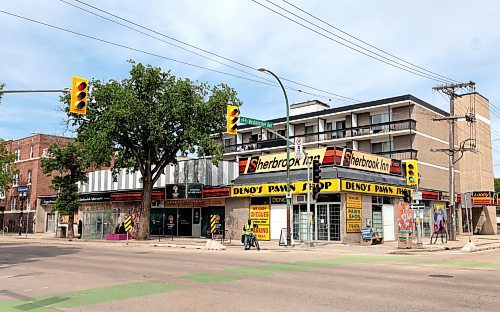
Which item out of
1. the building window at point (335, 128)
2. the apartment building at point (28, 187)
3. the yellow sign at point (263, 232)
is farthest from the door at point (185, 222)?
the apartment building at point (28, 187)

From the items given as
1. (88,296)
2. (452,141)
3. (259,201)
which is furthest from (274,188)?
(88,296)

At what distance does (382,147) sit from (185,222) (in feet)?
76.2

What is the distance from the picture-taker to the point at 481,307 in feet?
28.5

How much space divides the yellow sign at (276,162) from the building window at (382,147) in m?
18.8

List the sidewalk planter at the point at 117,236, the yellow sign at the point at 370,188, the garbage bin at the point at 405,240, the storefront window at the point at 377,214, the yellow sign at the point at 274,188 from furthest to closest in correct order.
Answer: the sidewalk planter at the point at 117,236
the storefront window at the point at 377,214
the yellow sign at the point at 274,188
the yellow sign at the point at 370,188
the garbage bin at the point at 405,240

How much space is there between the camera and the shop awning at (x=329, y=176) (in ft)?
97.3

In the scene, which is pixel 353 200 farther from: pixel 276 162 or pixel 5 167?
pixel 5 167

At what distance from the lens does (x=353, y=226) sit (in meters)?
29.3

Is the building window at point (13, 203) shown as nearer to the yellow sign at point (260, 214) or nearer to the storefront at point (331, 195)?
the storefront at point (331, 195)

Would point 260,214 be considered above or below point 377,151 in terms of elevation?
below

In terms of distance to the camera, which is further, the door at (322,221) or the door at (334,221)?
the door at (322,221)

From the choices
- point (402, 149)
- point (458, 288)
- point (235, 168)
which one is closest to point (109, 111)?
point (235, 168)

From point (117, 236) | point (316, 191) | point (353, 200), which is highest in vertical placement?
point (316, 191)

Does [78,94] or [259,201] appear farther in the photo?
[259,201]
